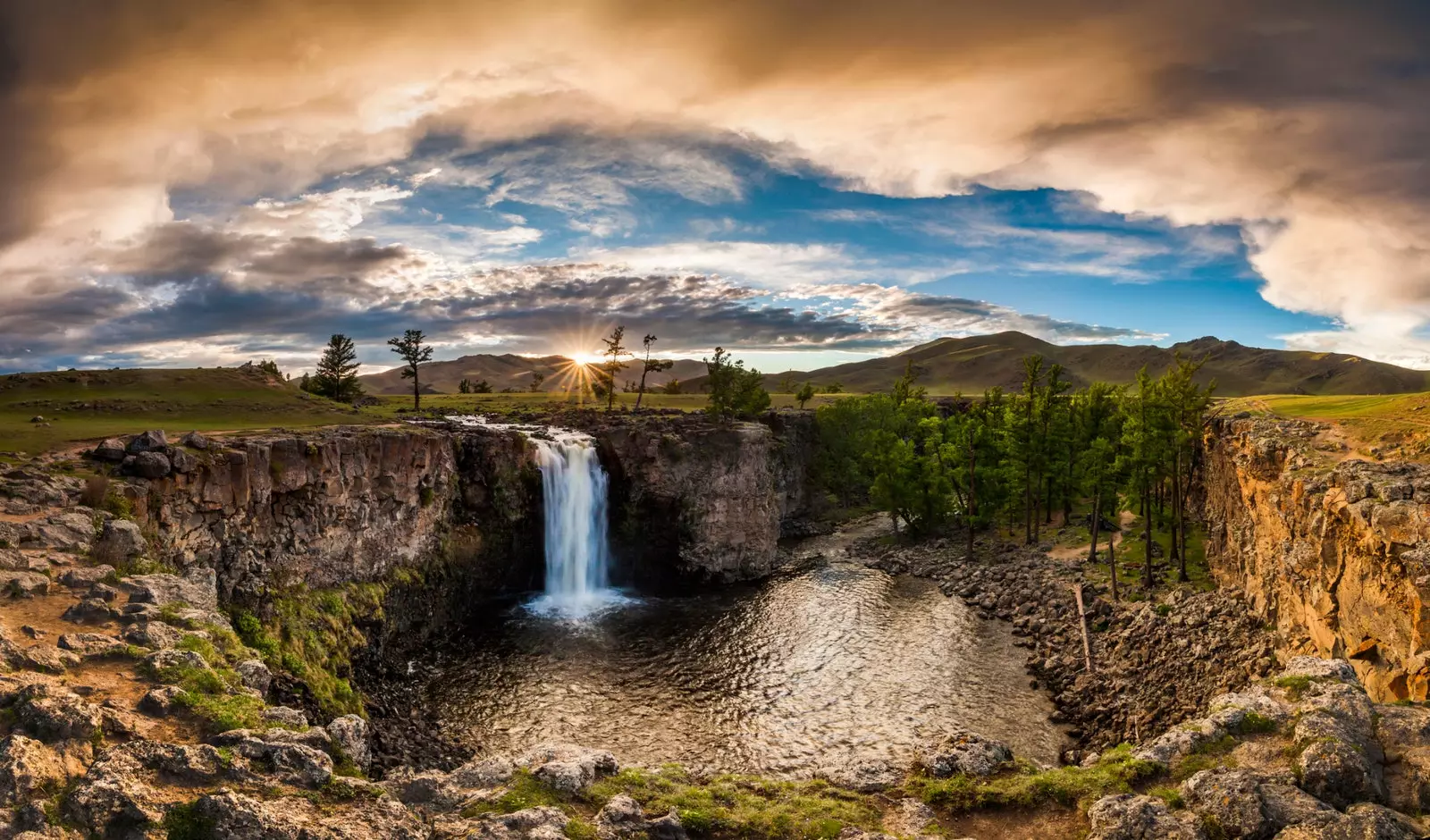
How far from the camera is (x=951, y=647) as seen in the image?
1481 inches

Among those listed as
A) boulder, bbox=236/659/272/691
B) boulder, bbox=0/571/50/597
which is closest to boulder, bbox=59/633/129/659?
boulder, bbox=236/659/272/691

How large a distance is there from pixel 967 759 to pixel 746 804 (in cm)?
632

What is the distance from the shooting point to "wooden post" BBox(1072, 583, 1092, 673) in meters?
34.1

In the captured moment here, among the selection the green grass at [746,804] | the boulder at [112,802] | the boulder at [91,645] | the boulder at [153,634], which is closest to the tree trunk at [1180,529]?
the green grass at [746,804]

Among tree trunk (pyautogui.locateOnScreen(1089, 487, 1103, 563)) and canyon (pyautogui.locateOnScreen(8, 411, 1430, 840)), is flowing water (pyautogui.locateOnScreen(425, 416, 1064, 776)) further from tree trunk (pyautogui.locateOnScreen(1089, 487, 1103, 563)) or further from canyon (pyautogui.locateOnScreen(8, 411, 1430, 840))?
tree trunk (pyautogui.locateOnScreen(1089, 487, 1103, 563))

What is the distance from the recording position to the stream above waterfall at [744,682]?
27656mm

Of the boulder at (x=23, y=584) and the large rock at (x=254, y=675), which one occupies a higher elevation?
the boulder at (x=23, y=584)

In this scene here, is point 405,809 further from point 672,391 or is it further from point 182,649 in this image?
point 672,391

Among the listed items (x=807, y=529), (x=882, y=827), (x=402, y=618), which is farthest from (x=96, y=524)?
(x=807, y=529)

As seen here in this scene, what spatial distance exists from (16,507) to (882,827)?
82.0 ft

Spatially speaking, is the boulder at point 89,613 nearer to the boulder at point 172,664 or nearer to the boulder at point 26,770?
the boulder at point 172,664

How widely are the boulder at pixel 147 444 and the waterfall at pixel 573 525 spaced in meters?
23.4

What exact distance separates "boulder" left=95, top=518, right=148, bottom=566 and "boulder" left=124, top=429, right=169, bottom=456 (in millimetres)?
5200

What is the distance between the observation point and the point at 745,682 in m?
33.5
